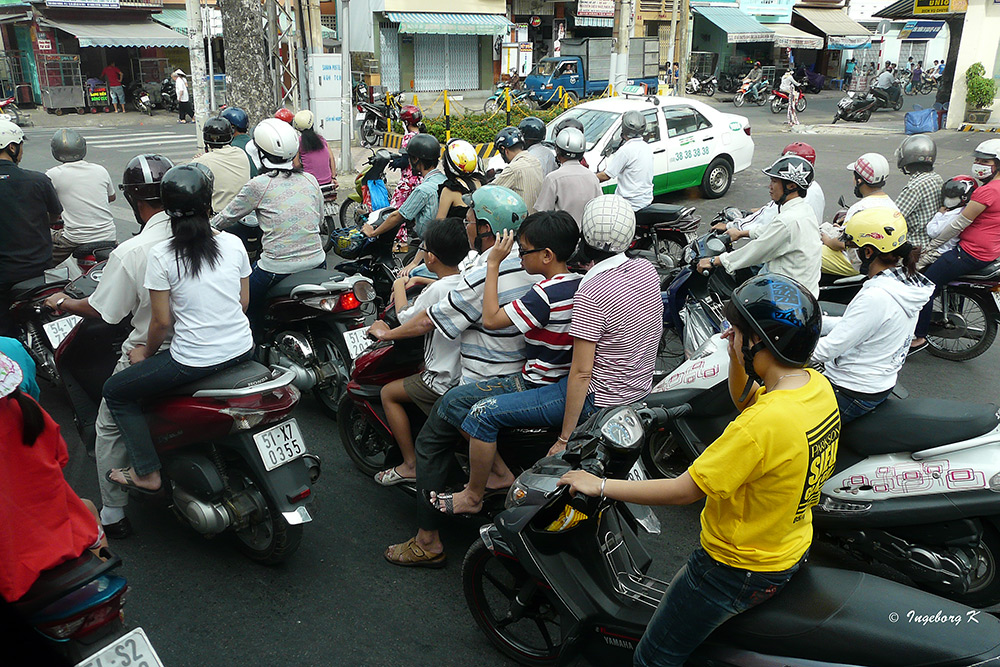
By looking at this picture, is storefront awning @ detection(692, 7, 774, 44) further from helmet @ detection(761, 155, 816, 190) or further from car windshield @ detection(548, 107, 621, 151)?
helmet @ detection(761, 155, 816, 190)

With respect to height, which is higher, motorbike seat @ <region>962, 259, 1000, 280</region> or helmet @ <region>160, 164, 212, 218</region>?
helmet @ <region>160, 164, 212, 218</region>

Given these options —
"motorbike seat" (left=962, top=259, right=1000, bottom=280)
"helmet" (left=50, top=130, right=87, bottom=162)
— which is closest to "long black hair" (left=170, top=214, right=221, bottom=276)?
"helmet" (left=50, top=130, right=87, bottom=162)

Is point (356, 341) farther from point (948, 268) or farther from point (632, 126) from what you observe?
point (632, 126)

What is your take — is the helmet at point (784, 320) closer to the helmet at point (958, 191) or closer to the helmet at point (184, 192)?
the helmet at point (184, 192)

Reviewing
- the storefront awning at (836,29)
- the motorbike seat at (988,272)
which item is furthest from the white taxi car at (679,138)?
the storefront awning at (836,29)

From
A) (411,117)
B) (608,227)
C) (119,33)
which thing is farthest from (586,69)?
(608,227)

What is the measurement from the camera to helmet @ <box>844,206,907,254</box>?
151 inches

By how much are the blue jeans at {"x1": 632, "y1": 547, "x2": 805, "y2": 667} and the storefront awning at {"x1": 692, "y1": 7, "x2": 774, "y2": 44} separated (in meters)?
37.5

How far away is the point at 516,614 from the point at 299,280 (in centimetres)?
283

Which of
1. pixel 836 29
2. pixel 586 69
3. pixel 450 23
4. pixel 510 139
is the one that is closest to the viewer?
pixel 510 139

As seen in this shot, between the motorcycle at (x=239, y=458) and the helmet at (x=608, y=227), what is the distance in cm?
151

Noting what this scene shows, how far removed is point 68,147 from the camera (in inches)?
221

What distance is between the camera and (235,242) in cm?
376

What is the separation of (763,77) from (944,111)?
49.4ft
